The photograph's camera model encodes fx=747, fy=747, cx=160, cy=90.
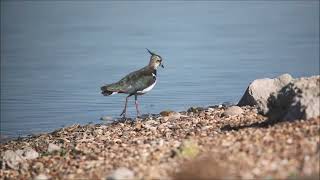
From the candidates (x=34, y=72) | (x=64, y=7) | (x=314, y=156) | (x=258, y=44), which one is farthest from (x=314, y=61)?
(x=64, y=7)

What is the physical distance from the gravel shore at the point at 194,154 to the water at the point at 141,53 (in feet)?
19.0

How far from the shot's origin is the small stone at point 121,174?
334 inches

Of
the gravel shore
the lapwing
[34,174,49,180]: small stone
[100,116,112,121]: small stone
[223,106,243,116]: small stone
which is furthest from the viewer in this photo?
[100,116,112,121]: small stone

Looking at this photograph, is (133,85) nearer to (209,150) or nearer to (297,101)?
(297,101)

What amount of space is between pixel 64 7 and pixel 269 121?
39.7 m

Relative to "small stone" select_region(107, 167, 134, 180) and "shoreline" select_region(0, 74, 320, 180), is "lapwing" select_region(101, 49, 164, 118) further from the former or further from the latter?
"small stone" select_region(107, 167, 134, 180)

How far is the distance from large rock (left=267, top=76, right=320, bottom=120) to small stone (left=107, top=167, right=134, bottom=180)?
254 cm

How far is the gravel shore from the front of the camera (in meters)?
8.17

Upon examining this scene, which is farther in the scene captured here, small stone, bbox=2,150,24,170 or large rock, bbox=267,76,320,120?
small stone, bbox=2,150,24,170

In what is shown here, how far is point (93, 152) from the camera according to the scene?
35.3 feet

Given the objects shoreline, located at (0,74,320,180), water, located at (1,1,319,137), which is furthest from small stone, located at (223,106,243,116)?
water, located at (1,1,319,137)

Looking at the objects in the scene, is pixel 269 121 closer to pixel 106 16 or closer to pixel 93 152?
pixel 93 152

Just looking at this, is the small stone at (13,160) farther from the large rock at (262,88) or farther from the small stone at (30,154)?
the large rock at (262,88)

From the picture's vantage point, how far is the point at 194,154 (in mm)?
8898
